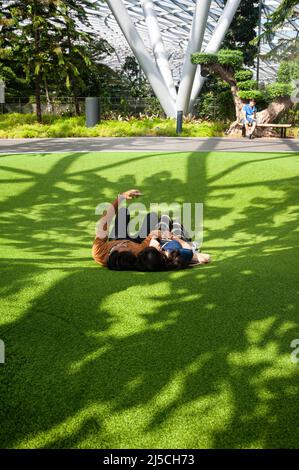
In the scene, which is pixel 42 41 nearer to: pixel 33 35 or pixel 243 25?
pixel 33 35

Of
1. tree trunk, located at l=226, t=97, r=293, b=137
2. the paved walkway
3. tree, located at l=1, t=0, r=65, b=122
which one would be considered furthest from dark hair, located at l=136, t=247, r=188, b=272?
tree, located at l=1, t=0, r=65, b=122

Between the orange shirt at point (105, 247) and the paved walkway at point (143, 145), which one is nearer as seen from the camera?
the orange shirt at point (105, 247)

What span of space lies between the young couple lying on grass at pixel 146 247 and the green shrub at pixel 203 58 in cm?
1643

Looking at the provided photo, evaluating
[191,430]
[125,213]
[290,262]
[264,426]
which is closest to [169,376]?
[191,430]

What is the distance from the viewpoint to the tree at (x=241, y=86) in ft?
66.7

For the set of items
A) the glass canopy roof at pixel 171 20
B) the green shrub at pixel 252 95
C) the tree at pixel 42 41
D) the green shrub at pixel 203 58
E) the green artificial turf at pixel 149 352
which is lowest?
the green artificial turf at pixel 149 352

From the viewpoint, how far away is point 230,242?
289 inches

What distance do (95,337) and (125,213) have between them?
2.66 meters

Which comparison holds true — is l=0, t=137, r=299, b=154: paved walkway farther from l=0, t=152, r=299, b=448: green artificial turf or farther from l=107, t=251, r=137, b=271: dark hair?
l=107, t=251, r=137, b=271: dark hair

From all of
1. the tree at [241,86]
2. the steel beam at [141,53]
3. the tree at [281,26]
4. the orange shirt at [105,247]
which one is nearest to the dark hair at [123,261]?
the orange shirt at [105,247]

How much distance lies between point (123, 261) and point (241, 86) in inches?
698

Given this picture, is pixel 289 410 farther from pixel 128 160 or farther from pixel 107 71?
Result: pixel 107 71

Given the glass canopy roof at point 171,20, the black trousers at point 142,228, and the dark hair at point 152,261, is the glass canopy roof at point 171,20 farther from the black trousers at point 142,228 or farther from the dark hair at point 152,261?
the dark hair at point 152,261

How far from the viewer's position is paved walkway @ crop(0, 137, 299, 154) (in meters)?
15.1
